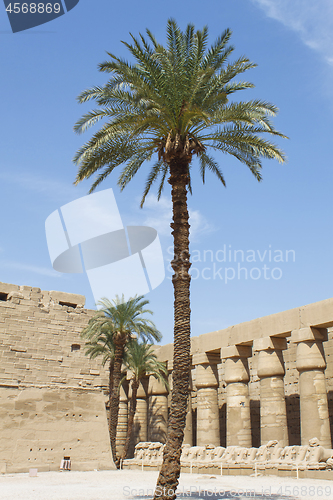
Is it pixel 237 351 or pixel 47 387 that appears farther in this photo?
pixel 237 351

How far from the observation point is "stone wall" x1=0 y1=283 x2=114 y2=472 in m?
16.8

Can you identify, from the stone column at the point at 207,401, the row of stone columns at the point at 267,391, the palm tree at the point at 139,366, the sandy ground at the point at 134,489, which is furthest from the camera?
the palm tree at the point at 139,366

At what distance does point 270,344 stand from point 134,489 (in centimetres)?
857

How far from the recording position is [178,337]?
10.1 meters

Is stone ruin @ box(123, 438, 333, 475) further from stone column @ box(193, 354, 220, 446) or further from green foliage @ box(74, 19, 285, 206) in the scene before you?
green foliage @ box(74, 19, 285, 206)

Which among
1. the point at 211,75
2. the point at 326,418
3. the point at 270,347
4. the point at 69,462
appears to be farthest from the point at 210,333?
the point at 211,75

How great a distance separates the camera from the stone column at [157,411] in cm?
2594

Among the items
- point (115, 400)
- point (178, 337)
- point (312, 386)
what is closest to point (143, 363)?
point (115, 400)

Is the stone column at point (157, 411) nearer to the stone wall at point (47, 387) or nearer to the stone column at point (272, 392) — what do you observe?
the stone wall at point (47, 387)

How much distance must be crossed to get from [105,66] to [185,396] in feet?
24.6

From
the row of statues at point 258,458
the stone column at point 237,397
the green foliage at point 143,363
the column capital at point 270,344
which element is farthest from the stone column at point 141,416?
the column capital at point 270,344

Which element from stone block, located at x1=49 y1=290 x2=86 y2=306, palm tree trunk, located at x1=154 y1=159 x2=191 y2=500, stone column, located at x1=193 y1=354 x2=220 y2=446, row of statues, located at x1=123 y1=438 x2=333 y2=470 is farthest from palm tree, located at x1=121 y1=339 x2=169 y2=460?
palm tree trunk, located at x1=154 y1=159 x2=191 y2=500

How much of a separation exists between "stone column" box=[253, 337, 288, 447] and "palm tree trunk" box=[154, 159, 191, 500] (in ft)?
29.4

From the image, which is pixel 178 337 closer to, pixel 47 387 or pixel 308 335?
pixel 308 335
